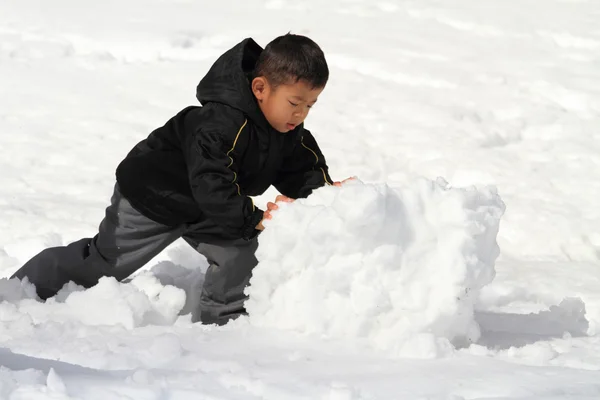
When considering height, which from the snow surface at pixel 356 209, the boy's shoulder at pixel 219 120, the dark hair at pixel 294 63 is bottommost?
the snow surface at pixel 356 209

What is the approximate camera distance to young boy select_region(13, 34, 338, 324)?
9.77ft

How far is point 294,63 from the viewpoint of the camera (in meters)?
2.95

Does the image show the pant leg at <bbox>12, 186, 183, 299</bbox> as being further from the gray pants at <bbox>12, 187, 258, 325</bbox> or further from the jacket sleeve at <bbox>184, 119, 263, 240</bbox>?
the jacket sleeve at <bbox>184, 119, 263, 240</bbox>

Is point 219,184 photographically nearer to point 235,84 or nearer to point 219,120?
point 219,120

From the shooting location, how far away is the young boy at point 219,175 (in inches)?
117

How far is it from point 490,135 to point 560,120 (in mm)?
626

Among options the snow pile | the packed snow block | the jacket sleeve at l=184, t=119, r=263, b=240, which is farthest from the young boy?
the packed snow block

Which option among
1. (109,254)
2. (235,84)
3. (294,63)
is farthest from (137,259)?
(294,63)

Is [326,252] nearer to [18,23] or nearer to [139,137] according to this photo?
[139,137]

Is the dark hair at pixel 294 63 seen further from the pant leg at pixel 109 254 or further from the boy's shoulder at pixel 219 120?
the pant leg at pixel 109 254

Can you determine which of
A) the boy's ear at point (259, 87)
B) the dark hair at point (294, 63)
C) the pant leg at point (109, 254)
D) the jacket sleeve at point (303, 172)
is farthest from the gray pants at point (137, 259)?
the dark hair at point (294, 63)

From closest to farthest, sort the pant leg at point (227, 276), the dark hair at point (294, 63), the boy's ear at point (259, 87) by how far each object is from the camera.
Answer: the dark hair at point (294, 63) → the boy's ear at point (259, 87) → the pant leg at point (227, 276)

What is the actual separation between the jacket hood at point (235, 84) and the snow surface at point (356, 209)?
1.36 feet

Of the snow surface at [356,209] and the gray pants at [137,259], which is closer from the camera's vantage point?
the snow surface at [356,209]
